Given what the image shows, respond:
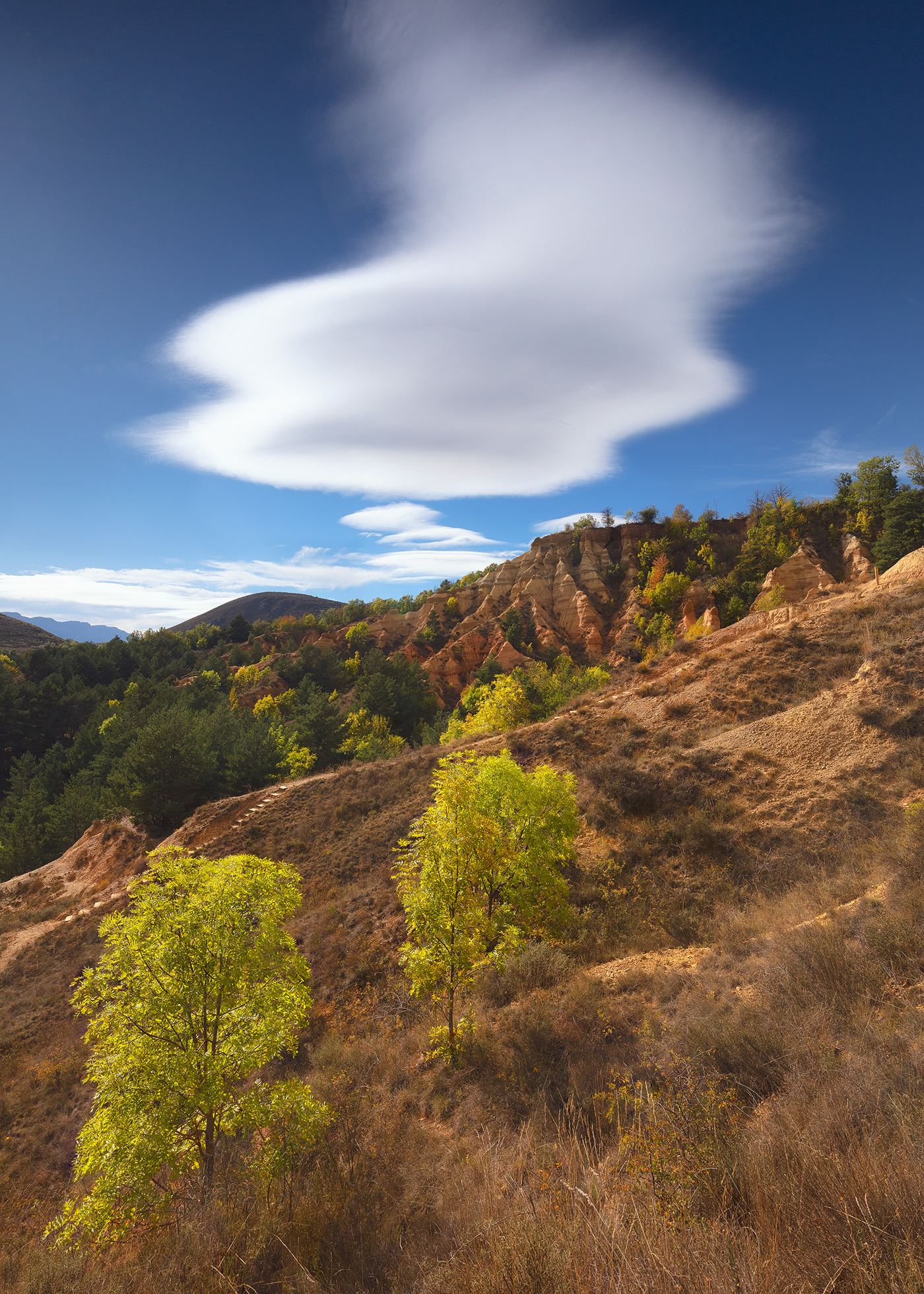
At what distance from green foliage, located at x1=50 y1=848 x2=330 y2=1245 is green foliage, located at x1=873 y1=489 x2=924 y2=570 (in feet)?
169

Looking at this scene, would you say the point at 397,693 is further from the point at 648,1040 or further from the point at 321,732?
the point at 648,1040

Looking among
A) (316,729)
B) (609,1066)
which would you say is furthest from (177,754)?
(609,1066)

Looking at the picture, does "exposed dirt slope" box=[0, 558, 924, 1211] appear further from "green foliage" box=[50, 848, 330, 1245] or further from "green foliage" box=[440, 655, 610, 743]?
"green foliage" box=[50, 848, 330, 1245]

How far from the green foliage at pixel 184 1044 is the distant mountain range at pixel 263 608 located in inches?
6262

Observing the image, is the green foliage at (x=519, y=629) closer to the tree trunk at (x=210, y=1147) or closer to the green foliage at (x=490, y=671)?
the green foliage at (x=490, y=671)

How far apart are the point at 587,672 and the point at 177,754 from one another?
31.6 metres

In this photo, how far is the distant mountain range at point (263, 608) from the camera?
164 m

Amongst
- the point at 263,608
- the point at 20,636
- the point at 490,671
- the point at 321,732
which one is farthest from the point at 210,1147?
the point at 263,608

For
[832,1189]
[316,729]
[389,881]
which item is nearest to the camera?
[832,1189]

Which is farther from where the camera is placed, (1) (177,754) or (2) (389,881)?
(1) (177,754)

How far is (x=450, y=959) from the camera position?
8.90 m

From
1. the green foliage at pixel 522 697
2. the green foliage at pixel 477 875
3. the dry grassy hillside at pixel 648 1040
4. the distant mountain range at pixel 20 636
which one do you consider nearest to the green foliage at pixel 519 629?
the green foliage at pixel 522 697

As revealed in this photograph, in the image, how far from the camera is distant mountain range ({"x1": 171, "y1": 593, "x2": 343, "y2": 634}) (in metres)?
164

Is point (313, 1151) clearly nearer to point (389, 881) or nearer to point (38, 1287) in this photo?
point (38, 1287)
